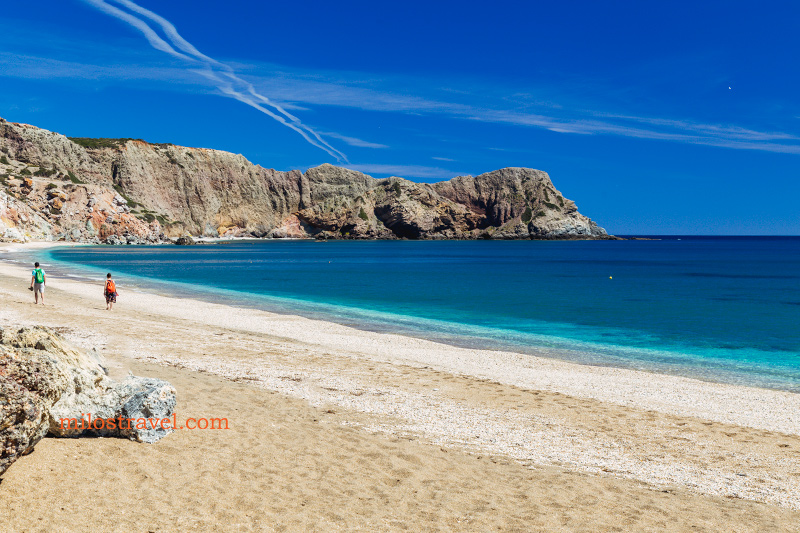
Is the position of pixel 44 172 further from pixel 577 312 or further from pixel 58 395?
pixel 58 395

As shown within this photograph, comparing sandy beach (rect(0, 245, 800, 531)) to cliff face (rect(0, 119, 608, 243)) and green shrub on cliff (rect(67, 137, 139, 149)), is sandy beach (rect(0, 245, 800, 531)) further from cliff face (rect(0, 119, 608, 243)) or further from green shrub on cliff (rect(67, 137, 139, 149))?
green shrub on cliff (rect(67, 137, 139, 149))

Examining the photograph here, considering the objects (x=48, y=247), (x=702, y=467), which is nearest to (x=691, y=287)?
(x=702, y=467)

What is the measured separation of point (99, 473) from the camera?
6.08 meters

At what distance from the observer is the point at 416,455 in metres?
7.91

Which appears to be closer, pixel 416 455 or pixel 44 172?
pixel 416 455

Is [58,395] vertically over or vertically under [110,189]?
under

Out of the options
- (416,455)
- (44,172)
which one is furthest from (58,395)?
(44,172)

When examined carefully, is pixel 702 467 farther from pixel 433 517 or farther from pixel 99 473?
pixel 99 473

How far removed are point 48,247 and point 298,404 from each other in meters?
112

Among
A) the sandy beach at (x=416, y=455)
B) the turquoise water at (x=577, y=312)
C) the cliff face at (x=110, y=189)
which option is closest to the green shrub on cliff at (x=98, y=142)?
the cliff face at (x=110, y=189)

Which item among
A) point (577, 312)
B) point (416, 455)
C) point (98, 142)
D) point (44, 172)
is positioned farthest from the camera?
point (98, 142)

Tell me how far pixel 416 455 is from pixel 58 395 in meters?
4.83

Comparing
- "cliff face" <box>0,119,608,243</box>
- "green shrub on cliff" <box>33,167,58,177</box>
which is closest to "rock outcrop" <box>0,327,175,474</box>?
"cliff face" <box>0,119,608,243</box>

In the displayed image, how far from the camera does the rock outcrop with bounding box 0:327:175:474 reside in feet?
17.0
